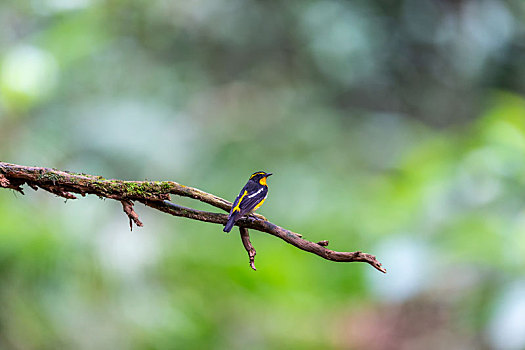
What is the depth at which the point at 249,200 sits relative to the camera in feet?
3.59

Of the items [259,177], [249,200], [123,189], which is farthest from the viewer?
[259,177]

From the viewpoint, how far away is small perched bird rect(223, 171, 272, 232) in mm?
965

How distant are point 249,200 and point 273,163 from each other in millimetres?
5982

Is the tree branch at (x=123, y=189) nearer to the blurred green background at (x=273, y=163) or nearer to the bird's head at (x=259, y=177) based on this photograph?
the bird's head at (x=259, y=177)

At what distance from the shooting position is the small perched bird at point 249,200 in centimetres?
96

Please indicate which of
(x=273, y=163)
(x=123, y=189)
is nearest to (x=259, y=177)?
(x=123, y=189)

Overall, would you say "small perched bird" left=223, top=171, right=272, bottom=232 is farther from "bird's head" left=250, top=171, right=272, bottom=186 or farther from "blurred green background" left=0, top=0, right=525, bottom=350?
"blurred green background" left=0, top=0, right=525, bottom=350

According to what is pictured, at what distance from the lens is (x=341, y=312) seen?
5.78m

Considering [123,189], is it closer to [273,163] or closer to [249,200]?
[249,200]

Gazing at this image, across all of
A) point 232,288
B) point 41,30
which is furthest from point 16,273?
point 41,30

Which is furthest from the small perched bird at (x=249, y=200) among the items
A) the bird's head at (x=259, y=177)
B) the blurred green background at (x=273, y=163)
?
the blurred green background at (x=273, y=163)

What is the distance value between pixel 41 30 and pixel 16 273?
235 cm

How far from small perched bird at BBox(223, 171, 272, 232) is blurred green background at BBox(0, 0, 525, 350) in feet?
5.56

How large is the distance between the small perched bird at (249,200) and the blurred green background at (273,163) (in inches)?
66.7
